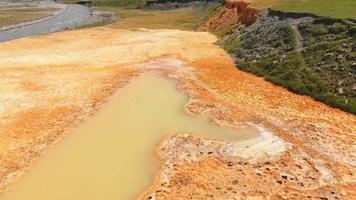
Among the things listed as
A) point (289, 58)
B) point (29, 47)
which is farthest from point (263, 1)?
point (29, 47)

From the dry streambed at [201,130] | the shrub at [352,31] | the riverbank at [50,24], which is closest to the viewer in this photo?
the dry streambed at [201,130]

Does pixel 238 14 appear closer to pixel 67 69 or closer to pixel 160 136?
pixel 67 69

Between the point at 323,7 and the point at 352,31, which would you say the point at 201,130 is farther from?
the point at 323,7

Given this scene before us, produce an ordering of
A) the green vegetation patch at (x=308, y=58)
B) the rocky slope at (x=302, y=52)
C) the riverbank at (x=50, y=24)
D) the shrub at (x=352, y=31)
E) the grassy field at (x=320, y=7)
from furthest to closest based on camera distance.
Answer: the riverbank at (x=50, y=24), the grassy field at (x=320, y=7), the shrub at (x=352, y=31), the rocky slope at (x=302, y=52), the green vegetation patch at (x=308, y=58)

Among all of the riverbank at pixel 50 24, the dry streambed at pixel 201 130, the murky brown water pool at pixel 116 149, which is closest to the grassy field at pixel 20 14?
the riverbank at pixel 50 24

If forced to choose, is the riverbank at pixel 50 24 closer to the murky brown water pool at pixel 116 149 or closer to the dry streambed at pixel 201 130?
the dry streambed at pixel 201 130

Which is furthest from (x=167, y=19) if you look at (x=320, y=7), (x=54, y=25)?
(x=320, y=7)
